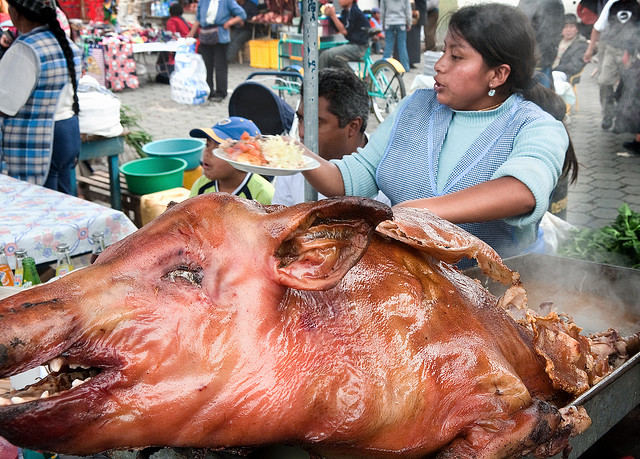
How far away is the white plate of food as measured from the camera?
2529 millimetres

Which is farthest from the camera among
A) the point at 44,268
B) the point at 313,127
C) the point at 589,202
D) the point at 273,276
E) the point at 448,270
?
the point at 589,202

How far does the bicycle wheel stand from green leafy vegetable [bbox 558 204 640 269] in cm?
728

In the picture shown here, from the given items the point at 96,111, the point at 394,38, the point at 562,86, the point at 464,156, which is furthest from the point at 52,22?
the point at 394,38

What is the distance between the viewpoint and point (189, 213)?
132 cm

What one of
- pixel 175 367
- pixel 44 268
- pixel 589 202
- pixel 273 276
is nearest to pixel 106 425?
pixel 175 367

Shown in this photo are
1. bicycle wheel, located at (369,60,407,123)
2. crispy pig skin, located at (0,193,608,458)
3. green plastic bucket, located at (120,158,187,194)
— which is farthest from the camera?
bicycle wheel, located at (369,60,407,123)

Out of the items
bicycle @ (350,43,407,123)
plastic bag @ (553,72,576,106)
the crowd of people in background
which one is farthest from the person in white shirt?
bicycle @ (350,43,407,123)

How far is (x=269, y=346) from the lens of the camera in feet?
4.11

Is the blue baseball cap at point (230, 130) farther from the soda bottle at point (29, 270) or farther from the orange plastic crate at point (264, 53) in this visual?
the orange plastic crate at point (264, 53)

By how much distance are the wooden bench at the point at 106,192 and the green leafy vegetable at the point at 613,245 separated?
12.9ft

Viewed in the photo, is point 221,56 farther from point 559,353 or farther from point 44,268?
point 559,353

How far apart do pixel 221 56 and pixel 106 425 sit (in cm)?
1220

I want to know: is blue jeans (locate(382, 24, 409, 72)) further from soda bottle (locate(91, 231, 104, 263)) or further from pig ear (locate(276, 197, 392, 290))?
pig ear (locate(276, 197, 392, 290))

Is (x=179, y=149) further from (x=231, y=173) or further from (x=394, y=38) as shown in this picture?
(x=394, y=38)
